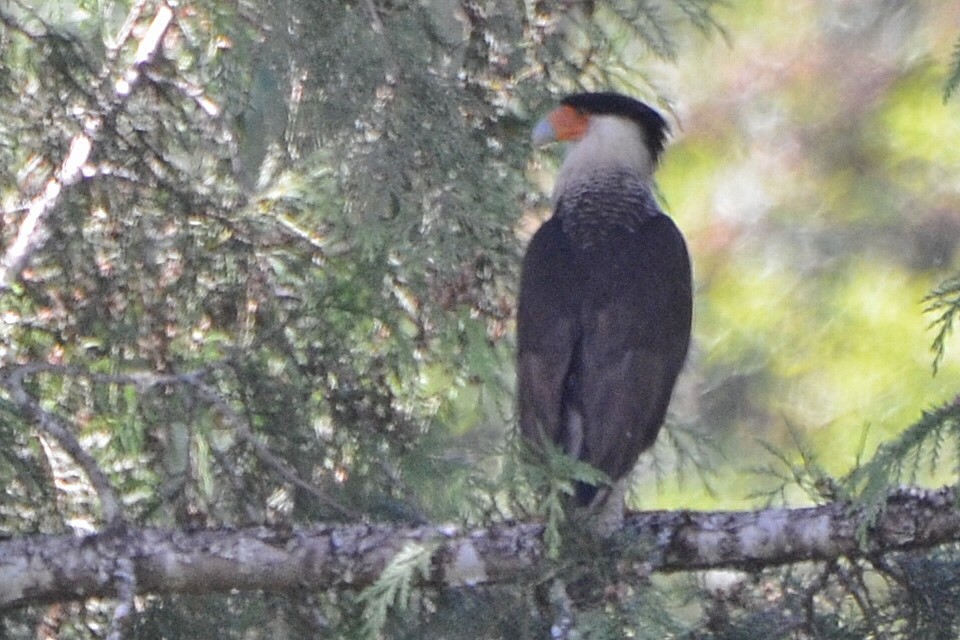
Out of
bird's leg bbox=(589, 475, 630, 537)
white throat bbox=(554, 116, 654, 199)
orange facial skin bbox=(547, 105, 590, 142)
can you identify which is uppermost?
white throat bbox=(554, 116, 654, 199)

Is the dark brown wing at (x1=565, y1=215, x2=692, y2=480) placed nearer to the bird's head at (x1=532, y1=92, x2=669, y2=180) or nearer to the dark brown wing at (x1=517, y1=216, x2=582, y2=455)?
the dark brown wing at (x1=517, y1=216, x2=582, y2=455)

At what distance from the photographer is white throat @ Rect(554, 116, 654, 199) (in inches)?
169

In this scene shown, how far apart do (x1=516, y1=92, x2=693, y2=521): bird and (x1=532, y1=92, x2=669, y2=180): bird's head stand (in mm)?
12

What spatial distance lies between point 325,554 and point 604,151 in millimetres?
1778

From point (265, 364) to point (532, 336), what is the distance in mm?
737

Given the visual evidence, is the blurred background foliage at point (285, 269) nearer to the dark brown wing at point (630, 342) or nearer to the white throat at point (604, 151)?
the dark brown wing at point (630, 342)

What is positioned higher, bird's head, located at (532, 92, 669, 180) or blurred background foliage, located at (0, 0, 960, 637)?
bird's head, located at (532, 92, 669, 180)

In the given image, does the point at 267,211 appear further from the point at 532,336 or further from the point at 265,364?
the point at 532,336

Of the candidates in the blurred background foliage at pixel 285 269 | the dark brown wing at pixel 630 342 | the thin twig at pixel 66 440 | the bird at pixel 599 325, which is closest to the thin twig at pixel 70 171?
the blurred background foliage at pixel 285 269

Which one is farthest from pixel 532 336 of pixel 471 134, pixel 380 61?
pixel 380 61

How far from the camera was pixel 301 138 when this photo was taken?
337 cm

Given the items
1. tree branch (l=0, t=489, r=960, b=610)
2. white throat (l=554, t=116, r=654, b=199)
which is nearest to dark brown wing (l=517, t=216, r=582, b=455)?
white throat (l=554, t=116, r=654, b=199)

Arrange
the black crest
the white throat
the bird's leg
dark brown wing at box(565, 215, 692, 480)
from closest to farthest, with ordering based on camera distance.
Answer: the bird's leg < dark brown wing at box(565, 215, 692, 480) < the black crest < the white throat

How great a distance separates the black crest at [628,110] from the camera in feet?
13.1
